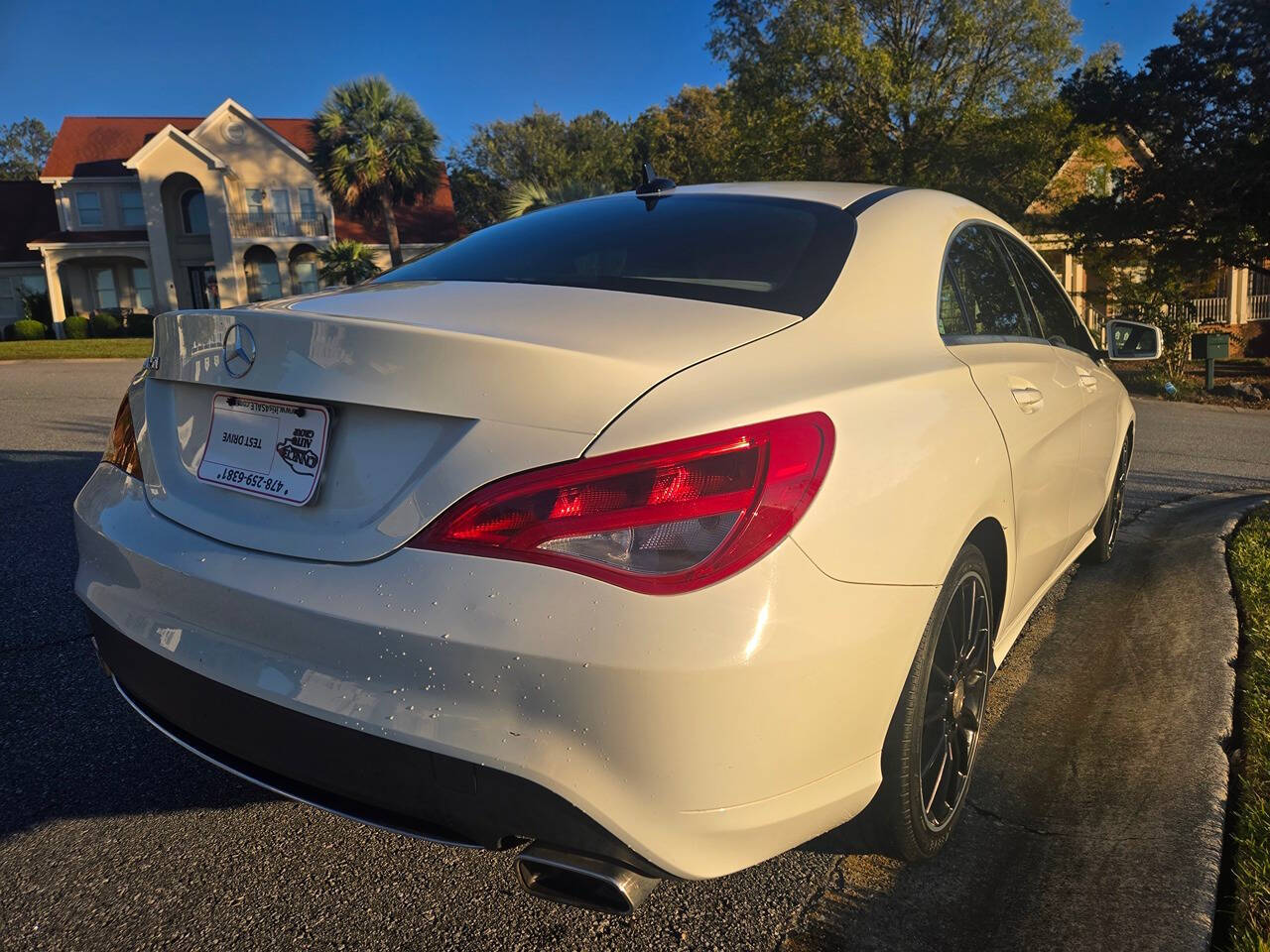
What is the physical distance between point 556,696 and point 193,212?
41238mm

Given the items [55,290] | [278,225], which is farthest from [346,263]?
[55,290]

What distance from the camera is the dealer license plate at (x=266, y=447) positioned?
6.10 ft

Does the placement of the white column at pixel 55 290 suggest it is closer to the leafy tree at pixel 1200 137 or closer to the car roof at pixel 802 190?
the leafy tree at pixel 1200 137

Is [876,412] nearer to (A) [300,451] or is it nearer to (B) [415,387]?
(B) [415,387]

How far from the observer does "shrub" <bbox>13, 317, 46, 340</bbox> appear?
3372cm

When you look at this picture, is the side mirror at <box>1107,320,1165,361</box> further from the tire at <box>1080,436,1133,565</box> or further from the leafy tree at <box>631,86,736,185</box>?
the leafy tree at <box>631,86,736,185</box>

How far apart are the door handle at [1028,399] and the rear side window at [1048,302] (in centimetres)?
73

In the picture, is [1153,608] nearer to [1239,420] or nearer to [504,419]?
[504,419]

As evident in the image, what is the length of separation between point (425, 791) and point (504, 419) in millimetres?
649

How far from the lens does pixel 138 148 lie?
3891cm

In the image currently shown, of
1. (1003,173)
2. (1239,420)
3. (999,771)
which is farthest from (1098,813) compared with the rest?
(1003,173)

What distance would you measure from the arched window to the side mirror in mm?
38956

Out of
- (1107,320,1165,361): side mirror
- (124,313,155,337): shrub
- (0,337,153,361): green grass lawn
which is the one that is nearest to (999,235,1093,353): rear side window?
(1107,320,1165,361): side mirror

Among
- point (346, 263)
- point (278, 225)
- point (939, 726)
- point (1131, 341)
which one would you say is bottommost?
point (939, 726)
